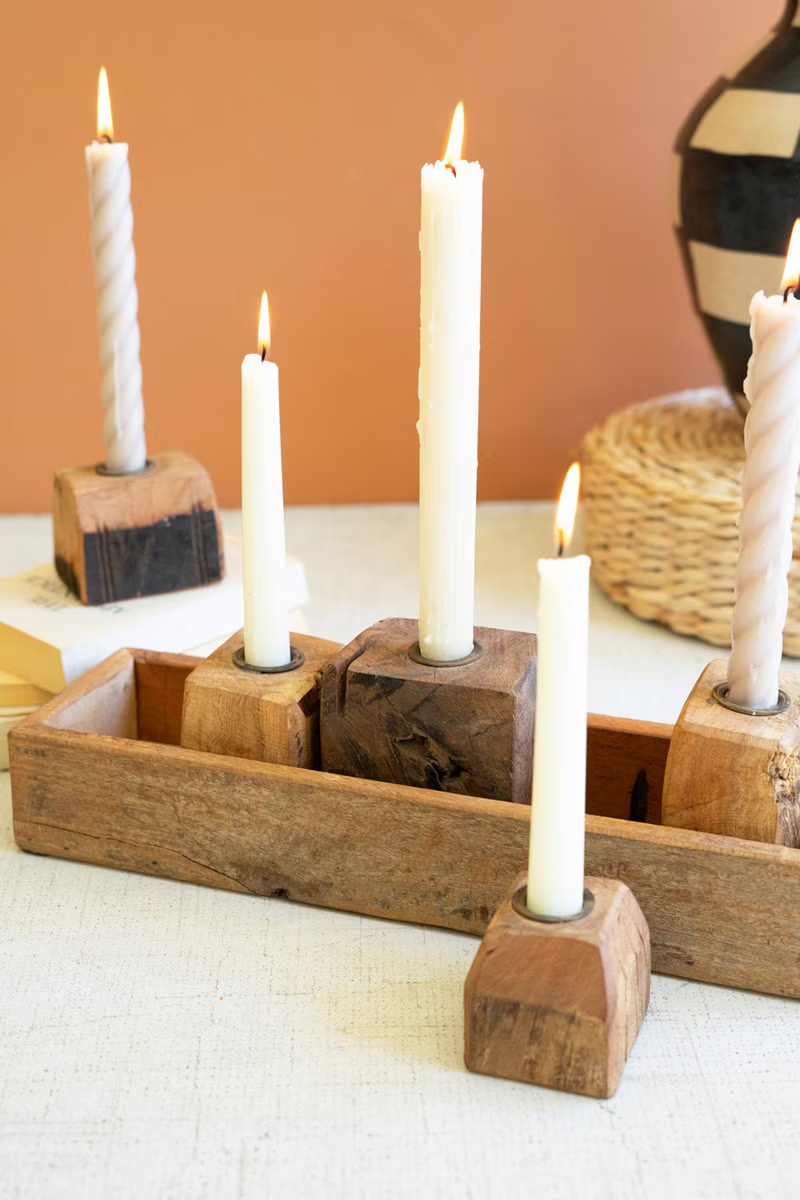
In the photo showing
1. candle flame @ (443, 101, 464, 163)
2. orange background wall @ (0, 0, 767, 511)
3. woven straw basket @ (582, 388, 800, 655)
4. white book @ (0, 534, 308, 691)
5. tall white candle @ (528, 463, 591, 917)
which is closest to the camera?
tall white candle @ (528, 463, 591, 917)

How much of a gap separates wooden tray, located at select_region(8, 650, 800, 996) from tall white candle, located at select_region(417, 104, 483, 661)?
8cm

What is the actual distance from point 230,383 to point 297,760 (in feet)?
1.92

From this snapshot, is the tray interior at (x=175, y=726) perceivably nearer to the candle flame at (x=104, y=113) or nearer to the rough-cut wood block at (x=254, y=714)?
the rough-cut wood block at (x=254, y=714)

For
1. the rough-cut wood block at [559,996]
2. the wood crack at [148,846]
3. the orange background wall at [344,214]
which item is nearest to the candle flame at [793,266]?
the rough-cut wood block at [559,996]

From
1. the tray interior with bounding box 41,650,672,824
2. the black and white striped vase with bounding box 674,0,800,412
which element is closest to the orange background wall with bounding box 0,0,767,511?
the black and white striped vase with bounding box 674,0,800,412

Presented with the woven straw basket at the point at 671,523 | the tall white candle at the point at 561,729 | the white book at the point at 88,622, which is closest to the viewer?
the tall white candle at the point at 561,729

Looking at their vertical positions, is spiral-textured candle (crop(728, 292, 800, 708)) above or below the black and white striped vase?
below

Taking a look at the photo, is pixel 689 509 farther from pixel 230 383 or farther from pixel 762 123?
pixel 230 383

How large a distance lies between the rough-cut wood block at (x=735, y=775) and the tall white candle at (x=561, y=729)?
9 centimetres

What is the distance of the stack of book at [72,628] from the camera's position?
Answer: 2.25ft

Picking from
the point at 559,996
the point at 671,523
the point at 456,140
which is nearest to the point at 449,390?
the point at 456,140

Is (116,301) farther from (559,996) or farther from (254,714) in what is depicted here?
(559,996)

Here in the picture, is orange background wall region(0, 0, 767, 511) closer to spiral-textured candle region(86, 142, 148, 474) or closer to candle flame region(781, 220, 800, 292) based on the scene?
spiral-textured candle region(86, 142, 148, 474)

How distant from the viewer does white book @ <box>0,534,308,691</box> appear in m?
0.69
